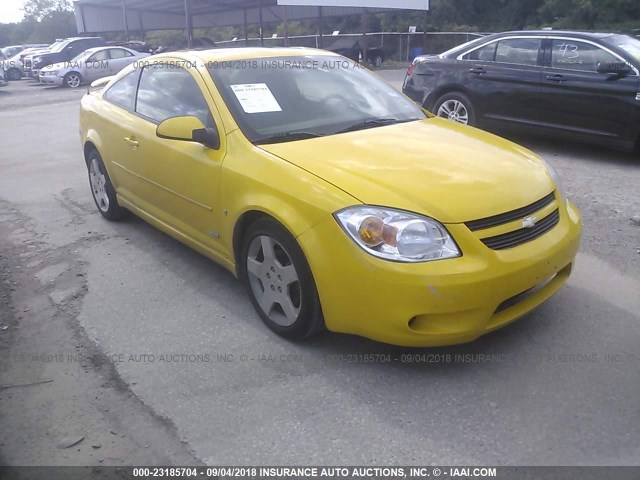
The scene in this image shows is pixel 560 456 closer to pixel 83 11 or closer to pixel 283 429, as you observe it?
pixel 283 429

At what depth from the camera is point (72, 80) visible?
70.4 ft

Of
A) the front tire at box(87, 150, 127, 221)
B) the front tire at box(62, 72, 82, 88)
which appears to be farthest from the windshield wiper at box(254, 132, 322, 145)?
the front tire at box(62, 72, 82, 88)

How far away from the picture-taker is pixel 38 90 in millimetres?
21766

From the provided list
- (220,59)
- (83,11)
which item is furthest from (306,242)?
(83,11)

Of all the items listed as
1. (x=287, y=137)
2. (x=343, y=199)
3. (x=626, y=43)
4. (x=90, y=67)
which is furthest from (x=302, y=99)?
(x=90, y=67)

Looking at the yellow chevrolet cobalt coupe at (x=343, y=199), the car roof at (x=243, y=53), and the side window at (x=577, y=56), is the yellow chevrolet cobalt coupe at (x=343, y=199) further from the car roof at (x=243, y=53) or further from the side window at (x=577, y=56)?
the side window at (x=577, y=56)

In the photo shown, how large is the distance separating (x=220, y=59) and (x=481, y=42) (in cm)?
500

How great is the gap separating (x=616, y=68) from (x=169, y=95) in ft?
16.4

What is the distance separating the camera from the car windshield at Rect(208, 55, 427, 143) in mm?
3545

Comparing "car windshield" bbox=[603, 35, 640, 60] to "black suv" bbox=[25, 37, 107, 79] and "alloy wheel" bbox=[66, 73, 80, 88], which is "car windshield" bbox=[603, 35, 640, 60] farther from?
"black suv" bbox=[25, 37, 107, 79]

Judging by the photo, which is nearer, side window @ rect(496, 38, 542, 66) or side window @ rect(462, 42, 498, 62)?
side window @ rect(496, 38, 542, 66)

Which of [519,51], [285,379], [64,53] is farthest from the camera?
[64,53]

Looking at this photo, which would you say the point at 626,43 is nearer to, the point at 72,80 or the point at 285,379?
the point at 285,379

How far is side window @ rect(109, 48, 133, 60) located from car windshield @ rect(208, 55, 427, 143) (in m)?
19.4
